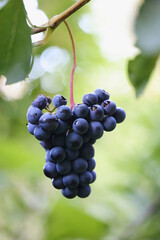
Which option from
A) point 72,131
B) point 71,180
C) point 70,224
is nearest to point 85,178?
point 71,180

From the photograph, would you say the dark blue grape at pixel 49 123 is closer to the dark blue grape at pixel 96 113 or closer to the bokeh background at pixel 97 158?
the dark blue grape at pixel 96 113

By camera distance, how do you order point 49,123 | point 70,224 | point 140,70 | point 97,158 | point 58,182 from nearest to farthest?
point 49,123 → point 58,182 → point 140,70 → point 70,224 → point 97,158

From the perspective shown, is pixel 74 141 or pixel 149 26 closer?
pixel 149 26

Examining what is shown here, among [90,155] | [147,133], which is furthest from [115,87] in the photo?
[90,155]

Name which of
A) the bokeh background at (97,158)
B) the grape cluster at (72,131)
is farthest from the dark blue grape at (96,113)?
the bokeh background at (97,158)

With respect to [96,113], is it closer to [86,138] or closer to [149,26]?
[86,138]

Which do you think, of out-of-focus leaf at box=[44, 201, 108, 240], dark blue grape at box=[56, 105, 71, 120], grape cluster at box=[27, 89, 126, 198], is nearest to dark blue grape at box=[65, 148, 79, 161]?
grape cluster at box=[27, 89, 126, 198]
